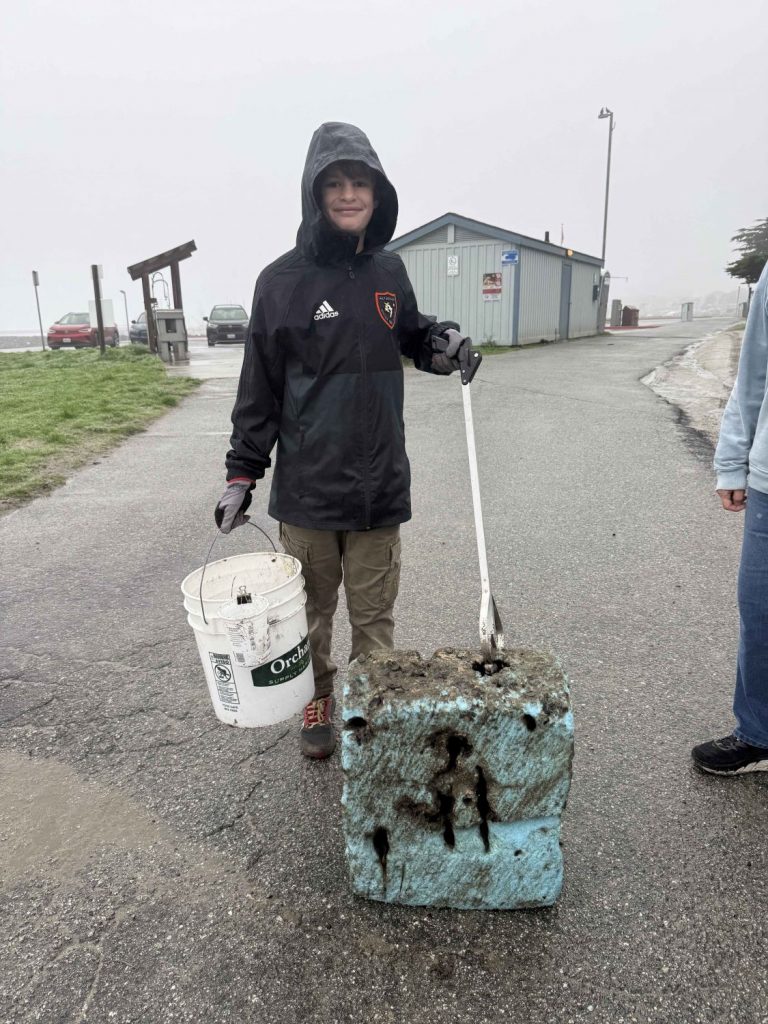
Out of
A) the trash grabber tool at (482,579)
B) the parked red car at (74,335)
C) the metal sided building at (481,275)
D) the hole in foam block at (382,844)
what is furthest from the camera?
the parked red car at (74,335)

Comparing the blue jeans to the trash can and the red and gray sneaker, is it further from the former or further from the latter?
the trash can

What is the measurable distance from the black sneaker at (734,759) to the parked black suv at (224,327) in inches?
1039

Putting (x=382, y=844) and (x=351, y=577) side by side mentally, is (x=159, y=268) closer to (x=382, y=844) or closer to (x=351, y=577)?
(x=351, y=577)

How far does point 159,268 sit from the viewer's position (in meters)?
19.7

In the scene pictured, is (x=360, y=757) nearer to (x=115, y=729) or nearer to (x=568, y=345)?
(x=115, y=729)

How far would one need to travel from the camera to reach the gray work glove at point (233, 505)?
2512 mm

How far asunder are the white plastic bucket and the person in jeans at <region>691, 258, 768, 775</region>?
148 centimetres

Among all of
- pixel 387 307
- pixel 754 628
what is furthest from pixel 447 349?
pixel 754 628

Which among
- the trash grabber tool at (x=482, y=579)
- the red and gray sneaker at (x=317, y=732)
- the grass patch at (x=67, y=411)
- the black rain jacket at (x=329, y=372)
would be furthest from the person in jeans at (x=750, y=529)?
the grass patch at (x=67, y=411)

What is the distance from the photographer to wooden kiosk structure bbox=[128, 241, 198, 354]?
63.6 ft

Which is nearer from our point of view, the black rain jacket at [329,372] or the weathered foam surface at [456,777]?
the weathered foam surface at [456,777]

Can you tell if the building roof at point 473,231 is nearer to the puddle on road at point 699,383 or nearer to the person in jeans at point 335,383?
the puddle on road at point 699,383

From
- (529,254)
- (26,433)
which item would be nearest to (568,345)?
(529,254)

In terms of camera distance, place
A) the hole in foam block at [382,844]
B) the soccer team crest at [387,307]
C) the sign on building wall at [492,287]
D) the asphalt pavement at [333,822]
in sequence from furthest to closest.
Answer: the sign on building wall at [492,287] → the soccer team crest at [387,307] → the hole in foam block at [382,844] → the asphalt pavement at [333,822]
